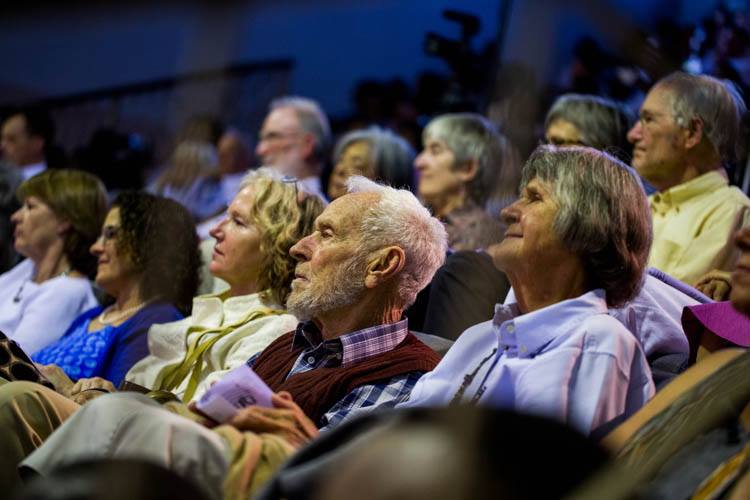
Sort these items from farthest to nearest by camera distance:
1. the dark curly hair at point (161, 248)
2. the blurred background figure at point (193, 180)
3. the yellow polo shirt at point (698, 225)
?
the blurred background figure at point (193, 180) → the dark curly hair at point (161, 248) → the yellow polo shirt at point (698, 225)

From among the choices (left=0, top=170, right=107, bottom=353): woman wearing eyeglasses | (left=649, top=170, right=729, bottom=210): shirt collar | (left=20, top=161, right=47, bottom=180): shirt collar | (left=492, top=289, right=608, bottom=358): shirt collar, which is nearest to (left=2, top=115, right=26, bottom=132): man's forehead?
(left=20, top=161, right=47, bottom=180): shirt collar

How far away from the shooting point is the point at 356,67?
26.6 feet

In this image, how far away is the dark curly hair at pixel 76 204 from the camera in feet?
15.9

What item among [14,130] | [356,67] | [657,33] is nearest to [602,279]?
[657,33]

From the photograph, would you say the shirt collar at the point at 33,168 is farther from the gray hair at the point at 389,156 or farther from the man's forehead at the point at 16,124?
the gray hair at the point at 389,156

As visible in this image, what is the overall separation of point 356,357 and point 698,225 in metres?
1.23

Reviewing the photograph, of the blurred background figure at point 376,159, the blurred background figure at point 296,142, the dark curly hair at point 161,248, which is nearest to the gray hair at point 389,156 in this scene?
the blurred background figure at point 376,159

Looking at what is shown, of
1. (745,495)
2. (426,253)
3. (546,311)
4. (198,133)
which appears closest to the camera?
(745,495)

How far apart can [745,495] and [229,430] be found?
982mm

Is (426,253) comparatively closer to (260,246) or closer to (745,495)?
(260,246)

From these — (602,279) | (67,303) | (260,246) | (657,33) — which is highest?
(657,33)

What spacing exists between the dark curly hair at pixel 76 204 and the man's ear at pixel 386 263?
1.84 meters

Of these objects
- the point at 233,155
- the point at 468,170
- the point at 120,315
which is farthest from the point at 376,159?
the point at 233,155

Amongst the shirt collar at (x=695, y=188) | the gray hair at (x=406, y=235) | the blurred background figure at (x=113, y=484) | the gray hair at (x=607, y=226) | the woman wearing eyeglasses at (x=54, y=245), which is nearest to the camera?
the blurred background figure at (x=113, y=484)
